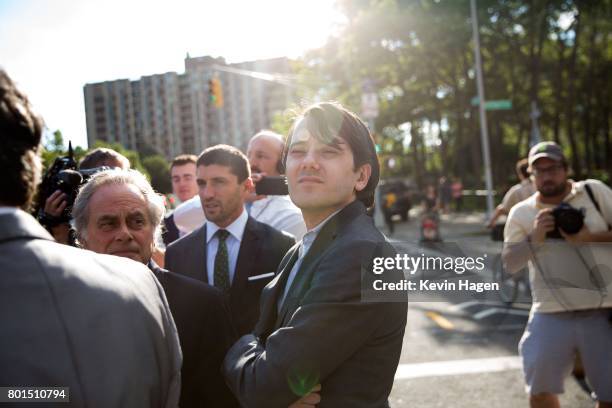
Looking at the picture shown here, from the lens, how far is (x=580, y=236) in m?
3.45

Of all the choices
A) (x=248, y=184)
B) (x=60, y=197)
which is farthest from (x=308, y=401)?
(x=248, y=184)

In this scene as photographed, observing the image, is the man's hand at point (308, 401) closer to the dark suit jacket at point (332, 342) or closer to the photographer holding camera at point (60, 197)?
the dark suit jacket at point (332, 342)

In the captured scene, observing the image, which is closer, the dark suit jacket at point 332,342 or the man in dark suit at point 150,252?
the dark suit jacket at point 332,342

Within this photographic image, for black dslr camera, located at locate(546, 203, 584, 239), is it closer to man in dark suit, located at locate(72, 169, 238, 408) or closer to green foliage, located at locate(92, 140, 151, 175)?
man in dark suit, located at locate(72, 169, 238, 408)

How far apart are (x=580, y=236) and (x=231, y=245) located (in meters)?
2.12

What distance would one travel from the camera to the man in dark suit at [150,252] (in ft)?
7.46

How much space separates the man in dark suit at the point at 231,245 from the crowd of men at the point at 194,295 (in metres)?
0.01

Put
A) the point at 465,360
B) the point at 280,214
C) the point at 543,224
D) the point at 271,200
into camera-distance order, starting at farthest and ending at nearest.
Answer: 1. the point at 465,360
2. the point at 271,200
3. the point at 280,214
4. the point at 543,224

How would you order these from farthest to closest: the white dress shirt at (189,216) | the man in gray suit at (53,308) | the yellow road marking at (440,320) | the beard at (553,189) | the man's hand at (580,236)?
1. the yellow road marking at (440,320)
2. the white dress shirt at (189,216)
3. the beard at (553,189)
4. the man's hand at (580,236)
5. the man in gray suit at (53,308)

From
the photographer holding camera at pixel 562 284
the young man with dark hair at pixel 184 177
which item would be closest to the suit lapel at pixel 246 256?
the photographer holding camera at pixel 562 284

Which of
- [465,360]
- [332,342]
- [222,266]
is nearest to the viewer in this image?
[332,342]

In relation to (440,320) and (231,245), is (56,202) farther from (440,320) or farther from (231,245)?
(440,320)

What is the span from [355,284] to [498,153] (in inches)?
1279

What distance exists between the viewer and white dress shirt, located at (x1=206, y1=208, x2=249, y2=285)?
3320 mm
